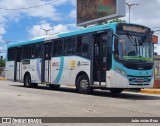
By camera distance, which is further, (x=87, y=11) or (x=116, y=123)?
(x=87, y=11)

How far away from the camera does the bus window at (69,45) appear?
18.9 meters

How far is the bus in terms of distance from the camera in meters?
15.9

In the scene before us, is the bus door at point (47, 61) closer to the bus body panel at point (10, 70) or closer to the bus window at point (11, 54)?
the bus body panel at point (10, 70)

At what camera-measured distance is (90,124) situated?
28.3 feet

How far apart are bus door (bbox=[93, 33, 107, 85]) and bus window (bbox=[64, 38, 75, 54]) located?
1.98 m

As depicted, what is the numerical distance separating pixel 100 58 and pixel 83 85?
77.4 inches

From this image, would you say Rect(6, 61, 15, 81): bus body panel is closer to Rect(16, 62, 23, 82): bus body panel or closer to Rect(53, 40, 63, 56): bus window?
Rect(16, 62, 23, 82): bus body panel

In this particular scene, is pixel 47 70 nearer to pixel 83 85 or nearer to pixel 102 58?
pixel 83 85

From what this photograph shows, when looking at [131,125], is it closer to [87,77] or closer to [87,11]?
[87,77]

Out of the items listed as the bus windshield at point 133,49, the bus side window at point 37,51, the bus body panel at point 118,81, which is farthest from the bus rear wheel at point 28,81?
the bus windshield at point 133,49

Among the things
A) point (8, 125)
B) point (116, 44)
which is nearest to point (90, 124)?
point (8, 125)

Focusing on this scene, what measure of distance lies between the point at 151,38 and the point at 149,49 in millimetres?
605

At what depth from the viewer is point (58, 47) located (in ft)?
67.1

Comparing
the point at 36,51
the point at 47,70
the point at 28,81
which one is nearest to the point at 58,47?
the point at 47,70
